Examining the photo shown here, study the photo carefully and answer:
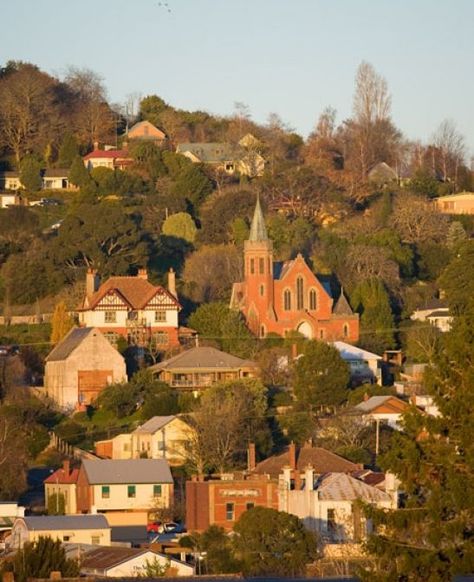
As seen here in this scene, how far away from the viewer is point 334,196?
102 m

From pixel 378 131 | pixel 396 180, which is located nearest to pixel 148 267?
pixel 396 180

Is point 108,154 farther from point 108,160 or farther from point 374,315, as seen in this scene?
point 374,315

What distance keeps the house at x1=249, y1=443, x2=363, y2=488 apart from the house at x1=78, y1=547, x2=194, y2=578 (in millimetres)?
12098

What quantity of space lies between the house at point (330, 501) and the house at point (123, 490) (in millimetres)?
5987

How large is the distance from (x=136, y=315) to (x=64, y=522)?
25.3 meters

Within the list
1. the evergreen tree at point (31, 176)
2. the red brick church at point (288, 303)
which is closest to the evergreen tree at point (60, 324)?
the red brick church at point (288, 303)

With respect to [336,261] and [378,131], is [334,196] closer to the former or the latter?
[336,261]

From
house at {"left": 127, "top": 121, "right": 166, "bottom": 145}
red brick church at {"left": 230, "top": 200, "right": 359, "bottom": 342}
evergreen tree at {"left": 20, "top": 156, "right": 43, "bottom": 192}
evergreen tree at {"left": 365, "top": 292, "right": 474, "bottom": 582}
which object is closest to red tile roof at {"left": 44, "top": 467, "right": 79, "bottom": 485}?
red brick church at {"left": 230, "top": 200, "right": 359, "bottom": 342}

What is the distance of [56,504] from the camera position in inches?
2589

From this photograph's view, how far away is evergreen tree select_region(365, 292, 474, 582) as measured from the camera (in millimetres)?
31781

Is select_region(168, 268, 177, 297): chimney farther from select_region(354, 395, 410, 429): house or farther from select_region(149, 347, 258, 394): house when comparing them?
select_region(354, 395, 410, 429): house

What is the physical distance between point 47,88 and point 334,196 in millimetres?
21425

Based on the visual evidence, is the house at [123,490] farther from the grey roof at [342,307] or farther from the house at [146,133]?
the house at [146,133]

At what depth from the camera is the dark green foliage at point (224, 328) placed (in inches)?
3255
